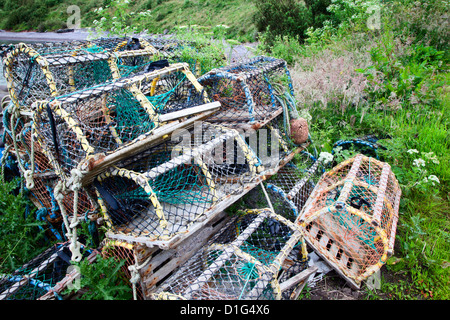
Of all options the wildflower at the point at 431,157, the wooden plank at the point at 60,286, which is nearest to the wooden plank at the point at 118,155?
the wooden plank at the point at 60,286

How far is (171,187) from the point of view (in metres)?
2.55

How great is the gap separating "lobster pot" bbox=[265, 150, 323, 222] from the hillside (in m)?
17.0

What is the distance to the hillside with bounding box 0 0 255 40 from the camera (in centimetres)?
2139

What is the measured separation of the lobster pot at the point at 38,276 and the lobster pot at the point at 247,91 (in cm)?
180

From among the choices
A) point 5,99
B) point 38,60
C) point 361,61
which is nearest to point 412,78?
point 361,61

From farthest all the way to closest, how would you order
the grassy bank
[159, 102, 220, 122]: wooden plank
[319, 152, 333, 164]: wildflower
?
1. [319, 152, 333, 164]: wildflower
2. the grassy bank
3. [159, 102, 220, 122]: wooden plank

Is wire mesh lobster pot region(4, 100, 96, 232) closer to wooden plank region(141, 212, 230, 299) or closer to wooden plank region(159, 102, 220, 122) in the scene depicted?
wooden plank region(141, 212, 230, 299)

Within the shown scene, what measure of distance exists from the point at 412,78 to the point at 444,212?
71.0 inches

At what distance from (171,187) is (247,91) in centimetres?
111

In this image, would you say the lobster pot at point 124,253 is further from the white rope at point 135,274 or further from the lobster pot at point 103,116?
the lobster pot at point 103,116

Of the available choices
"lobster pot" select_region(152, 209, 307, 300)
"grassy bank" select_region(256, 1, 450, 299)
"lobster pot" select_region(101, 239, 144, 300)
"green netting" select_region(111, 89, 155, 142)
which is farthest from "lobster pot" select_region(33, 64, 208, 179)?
"grassy bank" select_region(256, 1, 450, 299)

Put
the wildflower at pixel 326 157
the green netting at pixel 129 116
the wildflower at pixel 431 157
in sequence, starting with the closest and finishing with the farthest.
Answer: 1. the green netting at pixel 129 116
2. the wildflower at pixel 431 157
3. the wildflower at pixel 326 157

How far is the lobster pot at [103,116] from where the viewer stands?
2.07m

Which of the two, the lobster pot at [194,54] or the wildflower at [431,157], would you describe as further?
the lobster pot at [194,54]
